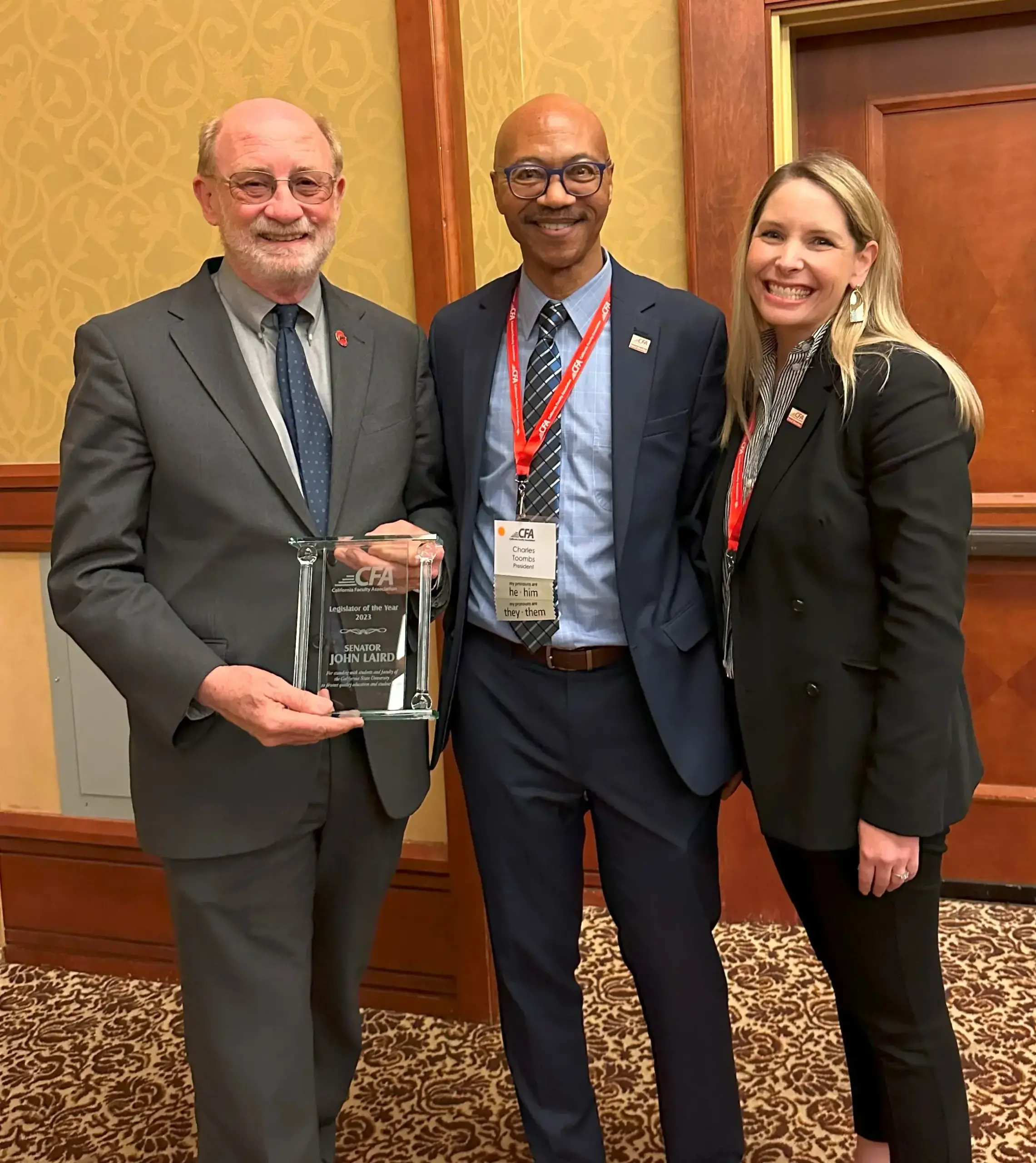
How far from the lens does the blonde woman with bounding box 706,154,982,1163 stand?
60.4 inches

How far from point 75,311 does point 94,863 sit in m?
1.42

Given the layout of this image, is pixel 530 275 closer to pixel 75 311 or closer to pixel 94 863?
pixel 75 311

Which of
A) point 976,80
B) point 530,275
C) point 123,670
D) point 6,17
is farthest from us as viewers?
point 976,80

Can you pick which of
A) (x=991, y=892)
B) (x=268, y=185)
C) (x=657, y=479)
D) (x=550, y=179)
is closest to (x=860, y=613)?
(x=657, y=479)

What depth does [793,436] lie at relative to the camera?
1642 mm

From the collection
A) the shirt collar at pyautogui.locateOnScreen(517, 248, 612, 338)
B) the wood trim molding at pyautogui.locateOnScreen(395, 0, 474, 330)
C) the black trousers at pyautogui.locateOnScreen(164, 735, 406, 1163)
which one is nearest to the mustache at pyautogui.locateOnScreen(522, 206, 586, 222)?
the shirt collar at pyautogui.locateOnScreen(517, 248, 612, 338)

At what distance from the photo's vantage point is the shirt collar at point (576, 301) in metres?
1.85

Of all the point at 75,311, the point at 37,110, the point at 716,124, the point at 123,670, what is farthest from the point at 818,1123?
the point at 37,110

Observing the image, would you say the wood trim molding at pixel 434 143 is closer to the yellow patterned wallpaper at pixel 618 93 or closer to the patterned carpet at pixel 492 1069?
the yellow patterned wallpaper at pixel 618 93

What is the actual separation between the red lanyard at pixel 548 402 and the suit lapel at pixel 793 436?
35 cm

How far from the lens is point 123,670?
1623 mm

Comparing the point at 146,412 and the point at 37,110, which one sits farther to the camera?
the point at 37,110

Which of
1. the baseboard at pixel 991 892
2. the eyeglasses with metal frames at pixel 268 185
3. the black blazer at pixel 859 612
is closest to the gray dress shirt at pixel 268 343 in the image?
the eyeglasses with metal frames at pixel 268 185

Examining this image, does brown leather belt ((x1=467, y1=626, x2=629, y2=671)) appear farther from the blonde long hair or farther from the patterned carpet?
the patterned carpet
